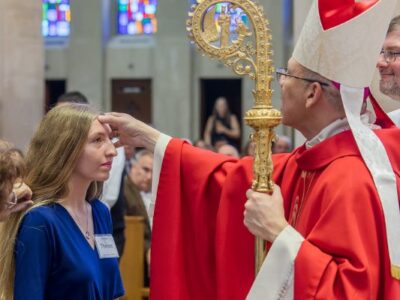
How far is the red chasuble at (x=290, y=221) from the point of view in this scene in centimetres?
311

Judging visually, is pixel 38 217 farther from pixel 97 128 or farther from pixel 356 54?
pixel 356 54

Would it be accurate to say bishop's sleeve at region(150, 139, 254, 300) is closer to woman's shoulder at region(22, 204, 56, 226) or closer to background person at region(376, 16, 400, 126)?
woman's shoulder at region(22, 204, 56, 226)

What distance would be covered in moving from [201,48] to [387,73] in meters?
0.95

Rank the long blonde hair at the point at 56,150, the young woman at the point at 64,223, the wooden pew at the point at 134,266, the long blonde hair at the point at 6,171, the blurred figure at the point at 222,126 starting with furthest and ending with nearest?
the blurred figure at the point at 222,126 → the wooden pew at the point at 134,266 → the long blonde hair at the point at 56,150 → the young woman at the point at 64,223 → the long blonde hair at the point at 6,171

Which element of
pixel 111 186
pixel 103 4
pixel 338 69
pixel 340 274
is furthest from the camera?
pixel 103 4

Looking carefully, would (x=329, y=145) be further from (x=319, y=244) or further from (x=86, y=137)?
(x=86, y=137)

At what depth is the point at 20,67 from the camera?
408 inches

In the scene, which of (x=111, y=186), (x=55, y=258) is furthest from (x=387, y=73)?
(x=111, y=186)

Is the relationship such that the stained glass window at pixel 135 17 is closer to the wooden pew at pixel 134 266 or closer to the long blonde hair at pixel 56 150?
the wooden pew at pixel 134 266

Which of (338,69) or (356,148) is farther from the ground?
(338,69)

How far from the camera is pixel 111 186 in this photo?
6184mm

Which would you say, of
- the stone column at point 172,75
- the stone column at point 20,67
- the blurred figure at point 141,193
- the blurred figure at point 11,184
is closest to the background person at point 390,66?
the blurred figure at point 11,184

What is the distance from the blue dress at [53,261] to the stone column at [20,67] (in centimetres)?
654

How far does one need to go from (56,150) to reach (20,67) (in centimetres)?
677
